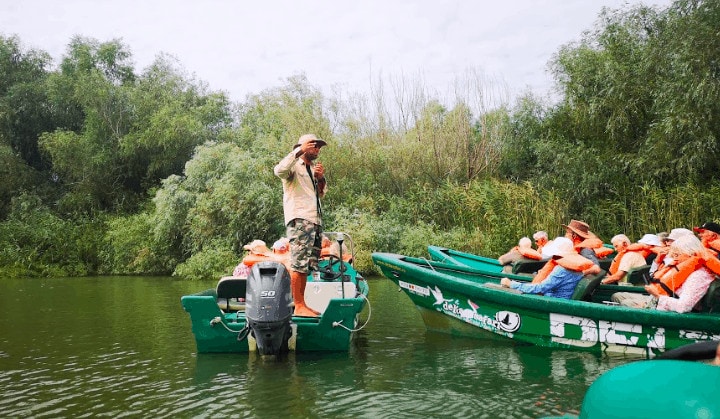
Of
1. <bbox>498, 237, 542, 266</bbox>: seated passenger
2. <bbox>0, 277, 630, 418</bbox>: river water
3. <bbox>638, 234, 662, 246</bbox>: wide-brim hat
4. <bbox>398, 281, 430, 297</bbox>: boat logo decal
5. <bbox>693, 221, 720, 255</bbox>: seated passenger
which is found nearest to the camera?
<bbox>0, 277, 630, 418</bbox>: river water

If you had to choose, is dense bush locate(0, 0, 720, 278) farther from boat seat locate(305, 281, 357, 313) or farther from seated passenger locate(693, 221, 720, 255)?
boat seat locate(305, 281, 357, 313)

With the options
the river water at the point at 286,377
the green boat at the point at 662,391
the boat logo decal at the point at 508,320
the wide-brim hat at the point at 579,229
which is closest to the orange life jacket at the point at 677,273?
the river water at the point at 286,377

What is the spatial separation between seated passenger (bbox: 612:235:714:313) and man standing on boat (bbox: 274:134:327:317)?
3.11 meters

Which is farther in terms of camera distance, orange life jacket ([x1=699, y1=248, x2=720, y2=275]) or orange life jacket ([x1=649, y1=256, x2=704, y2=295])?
orange life jacket ([x1=649, y1=256, x2=704, y2=295])

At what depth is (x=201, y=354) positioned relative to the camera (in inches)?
232

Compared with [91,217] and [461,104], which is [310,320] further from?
[91,217]

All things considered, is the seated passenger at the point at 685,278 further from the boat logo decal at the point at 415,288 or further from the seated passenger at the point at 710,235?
the boat logo decal at the point at 415,288

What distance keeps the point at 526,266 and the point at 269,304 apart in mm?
4949

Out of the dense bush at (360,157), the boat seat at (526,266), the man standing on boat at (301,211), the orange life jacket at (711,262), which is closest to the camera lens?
the orange life jacket at (711,262)

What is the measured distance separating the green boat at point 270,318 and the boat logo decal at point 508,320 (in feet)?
4.88

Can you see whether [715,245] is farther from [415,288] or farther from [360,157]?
[360,157]

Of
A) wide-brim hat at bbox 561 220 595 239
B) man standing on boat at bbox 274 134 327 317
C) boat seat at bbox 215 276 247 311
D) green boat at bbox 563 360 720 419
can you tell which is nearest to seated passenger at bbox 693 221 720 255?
wide-brim hat at bbox 561 220 595 239

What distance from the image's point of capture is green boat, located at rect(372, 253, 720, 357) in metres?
5.52

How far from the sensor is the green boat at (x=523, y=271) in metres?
6.91
